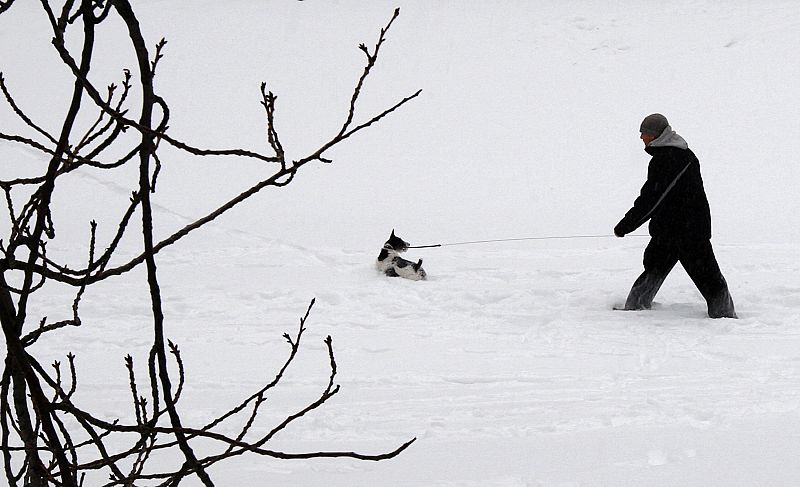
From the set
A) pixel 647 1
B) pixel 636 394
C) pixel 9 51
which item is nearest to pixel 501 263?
pixel 636 394

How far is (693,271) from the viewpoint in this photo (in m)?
6.77

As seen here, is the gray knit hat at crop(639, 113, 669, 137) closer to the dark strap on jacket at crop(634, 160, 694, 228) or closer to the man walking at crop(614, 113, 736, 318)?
the man walking at crop(614, 113, 736, 318)

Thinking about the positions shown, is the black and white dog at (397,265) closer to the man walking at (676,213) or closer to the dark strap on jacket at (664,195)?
the man walking at (676,213)


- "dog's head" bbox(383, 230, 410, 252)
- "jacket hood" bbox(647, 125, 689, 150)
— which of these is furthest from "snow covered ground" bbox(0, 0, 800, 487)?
"jacket hood" bbox(647, 125, 689, 150)

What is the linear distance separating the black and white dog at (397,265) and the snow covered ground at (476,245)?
0.48 ft

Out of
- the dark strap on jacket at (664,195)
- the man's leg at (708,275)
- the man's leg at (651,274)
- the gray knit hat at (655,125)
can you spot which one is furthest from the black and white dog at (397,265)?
the gray knit hat at (655,125)

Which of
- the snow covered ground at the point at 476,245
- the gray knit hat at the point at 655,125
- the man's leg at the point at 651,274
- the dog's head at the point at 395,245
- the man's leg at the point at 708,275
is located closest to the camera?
the snow covered ground at the point at 476,245

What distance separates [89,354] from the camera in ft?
20.1

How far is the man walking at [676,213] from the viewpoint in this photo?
6543 mm

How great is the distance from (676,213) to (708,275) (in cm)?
54

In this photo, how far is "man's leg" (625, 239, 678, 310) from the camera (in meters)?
6.91

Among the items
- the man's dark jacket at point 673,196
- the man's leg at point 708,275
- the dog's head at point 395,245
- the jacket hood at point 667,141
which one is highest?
the dog's head at point 395,245

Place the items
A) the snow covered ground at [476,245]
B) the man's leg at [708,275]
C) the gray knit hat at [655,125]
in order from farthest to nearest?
the man's leg at [708,275], the gray knit hat at [655,125], the snow covered ground at [476,245]

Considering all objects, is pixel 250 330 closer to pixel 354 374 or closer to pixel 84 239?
pixel 354 374
